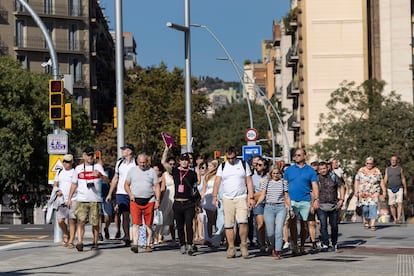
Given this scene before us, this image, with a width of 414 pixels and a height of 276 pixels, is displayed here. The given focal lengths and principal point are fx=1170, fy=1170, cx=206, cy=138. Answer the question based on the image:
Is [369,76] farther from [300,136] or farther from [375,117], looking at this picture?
[375,117]

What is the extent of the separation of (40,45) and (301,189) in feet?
237

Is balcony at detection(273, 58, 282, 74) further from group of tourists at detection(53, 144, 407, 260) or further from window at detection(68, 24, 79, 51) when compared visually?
group of tourists at detection(53, 144, 407, 260)

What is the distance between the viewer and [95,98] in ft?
322

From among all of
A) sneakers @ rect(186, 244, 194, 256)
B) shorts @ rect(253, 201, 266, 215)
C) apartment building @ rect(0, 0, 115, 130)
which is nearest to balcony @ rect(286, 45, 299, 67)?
apartment building @ rect(0, 0, 115, 130)

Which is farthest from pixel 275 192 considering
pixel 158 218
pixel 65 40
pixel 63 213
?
pixel 65 40

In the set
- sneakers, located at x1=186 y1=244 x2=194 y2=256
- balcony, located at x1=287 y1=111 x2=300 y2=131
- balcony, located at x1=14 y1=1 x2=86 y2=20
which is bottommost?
sneakers, located at x1=186 y1=244 x2=194 y2=256

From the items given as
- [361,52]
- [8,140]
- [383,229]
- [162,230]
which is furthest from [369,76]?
[162,230]

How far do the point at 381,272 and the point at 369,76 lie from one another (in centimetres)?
6091

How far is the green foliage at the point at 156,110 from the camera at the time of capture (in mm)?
77000

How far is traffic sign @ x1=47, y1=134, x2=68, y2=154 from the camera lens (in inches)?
929

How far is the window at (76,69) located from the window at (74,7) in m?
3.64

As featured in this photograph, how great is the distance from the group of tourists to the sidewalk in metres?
0.37

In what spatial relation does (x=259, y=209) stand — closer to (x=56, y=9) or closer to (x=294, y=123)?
(x=294, y=123)

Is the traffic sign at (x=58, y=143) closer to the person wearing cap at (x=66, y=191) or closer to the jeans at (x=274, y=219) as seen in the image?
the person wearing cap at (x=66, y=191)
